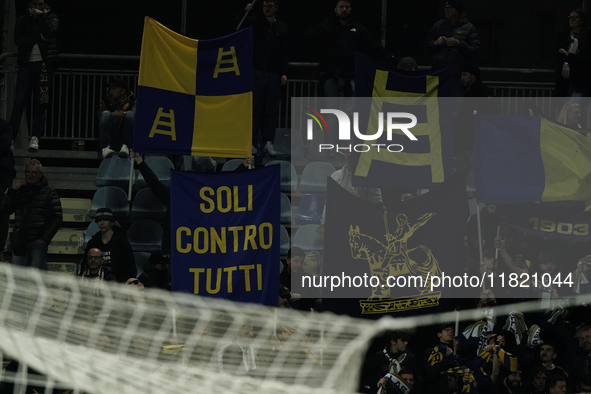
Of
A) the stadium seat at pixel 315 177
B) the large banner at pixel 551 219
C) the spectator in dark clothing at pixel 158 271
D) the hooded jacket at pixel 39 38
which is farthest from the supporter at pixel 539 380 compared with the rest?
the hooded jacket at pixel 39 38

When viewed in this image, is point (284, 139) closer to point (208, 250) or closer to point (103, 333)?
point (208, 250)

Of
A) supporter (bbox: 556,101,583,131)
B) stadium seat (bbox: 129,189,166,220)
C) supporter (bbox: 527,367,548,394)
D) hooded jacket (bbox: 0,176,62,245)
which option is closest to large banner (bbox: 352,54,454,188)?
supporter (bbox: 556,101,583,131)

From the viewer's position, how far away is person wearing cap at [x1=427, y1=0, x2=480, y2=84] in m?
11.1

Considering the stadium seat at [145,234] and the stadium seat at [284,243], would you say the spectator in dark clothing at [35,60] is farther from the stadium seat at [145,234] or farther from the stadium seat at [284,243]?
the stadium seat at [284,243]

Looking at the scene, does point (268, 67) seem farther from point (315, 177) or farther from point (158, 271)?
point (158, 271)

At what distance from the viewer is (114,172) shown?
36.8ft

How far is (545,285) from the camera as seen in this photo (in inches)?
380

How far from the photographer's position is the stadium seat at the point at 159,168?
11.2 meters

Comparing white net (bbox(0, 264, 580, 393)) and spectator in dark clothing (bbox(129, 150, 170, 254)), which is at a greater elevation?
spectator in dark clothing (bbox(129, 150, 170, 254))

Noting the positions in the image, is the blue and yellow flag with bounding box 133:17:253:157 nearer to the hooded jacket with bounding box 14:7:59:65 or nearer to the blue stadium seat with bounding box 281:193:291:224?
the blue stadium seat with bounding box 281:193:291:224

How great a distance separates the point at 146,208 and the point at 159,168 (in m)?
0.69

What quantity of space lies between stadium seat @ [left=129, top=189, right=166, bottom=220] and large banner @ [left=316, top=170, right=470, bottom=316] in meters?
2.57

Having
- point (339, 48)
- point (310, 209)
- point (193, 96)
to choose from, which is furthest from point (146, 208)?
point (339, 48)

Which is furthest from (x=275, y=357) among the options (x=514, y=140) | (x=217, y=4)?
(x=217, y=4)
